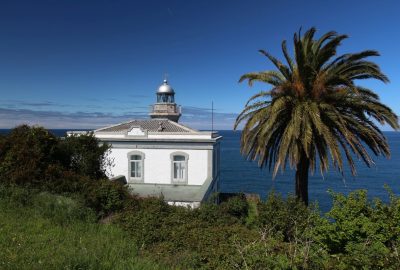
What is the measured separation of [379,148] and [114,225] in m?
10.8

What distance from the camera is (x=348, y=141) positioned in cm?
1275

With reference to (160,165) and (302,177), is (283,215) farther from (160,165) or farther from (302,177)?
(160,165)

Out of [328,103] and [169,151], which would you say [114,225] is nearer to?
[328,103]

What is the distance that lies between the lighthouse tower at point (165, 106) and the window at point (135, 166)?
29.4 ft

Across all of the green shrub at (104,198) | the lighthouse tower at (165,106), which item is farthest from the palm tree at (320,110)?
the lighthouse tower at (165,106)

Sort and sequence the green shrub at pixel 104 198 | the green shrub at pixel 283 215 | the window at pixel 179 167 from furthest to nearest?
the window at pixel 179 167, the green shrub at pixel 104 198, the green shrub at pixel 283 215

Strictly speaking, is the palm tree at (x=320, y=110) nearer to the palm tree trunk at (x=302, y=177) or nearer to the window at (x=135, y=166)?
the palm tree trunk at (x=302, y=177)

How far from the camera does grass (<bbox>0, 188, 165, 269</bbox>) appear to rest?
674cm

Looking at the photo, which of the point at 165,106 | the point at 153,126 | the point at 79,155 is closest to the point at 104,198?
the point at 79,155

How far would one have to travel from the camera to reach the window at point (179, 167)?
74.2 ft

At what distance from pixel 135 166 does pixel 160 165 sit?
1.90 meters

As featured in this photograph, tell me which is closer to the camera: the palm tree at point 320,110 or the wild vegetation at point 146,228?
the wild vegetation at point 146,228

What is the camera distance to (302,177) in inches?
552

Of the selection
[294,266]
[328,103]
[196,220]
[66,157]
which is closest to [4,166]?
[66,157]
